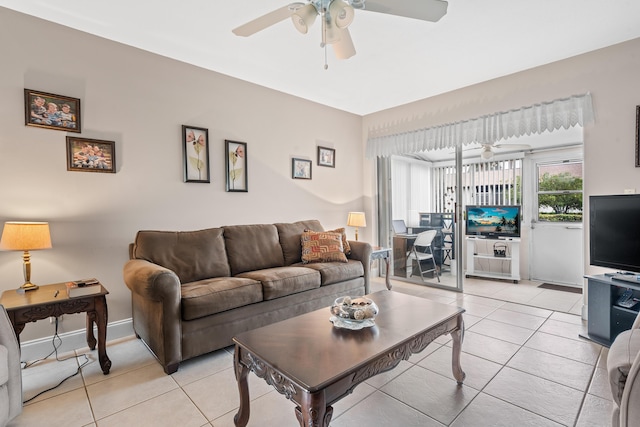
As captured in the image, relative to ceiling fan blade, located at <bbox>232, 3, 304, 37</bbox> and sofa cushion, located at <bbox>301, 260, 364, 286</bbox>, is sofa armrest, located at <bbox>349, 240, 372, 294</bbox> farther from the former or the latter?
ceiling fan blade, located at <bbox>232, 3, 304, 37</bbox>

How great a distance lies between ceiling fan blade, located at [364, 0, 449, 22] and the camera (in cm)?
179

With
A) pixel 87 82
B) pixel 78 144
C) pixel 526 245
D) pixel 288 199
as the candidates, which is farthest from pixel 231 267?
pixel 526 245

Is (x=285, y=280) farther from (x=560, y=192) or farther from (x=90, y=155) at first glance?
(x=560, y=192)

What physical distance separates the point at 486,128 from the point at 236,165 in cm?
299

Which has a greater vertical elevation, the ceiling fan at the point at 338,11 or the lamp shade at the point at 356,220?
the ceiling fan at the point at 338,11

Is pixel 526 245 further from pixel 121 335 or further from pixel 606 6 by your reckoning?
pixel 121 335

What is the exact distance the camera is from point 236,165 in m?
3.57

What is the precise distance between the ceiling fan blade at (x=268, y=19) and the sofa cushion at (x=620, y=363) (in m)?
2.29

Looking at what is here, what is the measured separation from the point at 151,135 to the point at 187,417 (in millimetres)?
2429

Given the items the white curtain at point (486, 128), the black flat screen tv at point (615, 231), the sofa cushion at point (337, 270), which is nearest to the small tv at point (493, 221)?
the white curtain at point (486, 128)

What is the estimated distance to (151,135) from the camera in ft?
9.75

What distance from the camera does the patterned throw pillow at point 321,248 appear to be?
3.48 meters

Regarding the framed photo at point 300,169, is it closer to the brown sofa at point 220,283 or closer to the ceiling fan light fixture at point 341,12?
the brown sofa at point 220,283

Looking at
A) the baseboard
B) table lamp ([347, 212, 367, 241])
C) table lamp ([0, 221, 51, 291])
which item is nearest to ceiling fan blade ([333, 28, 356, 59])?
table lamp ([0, 221, 51, 291])
